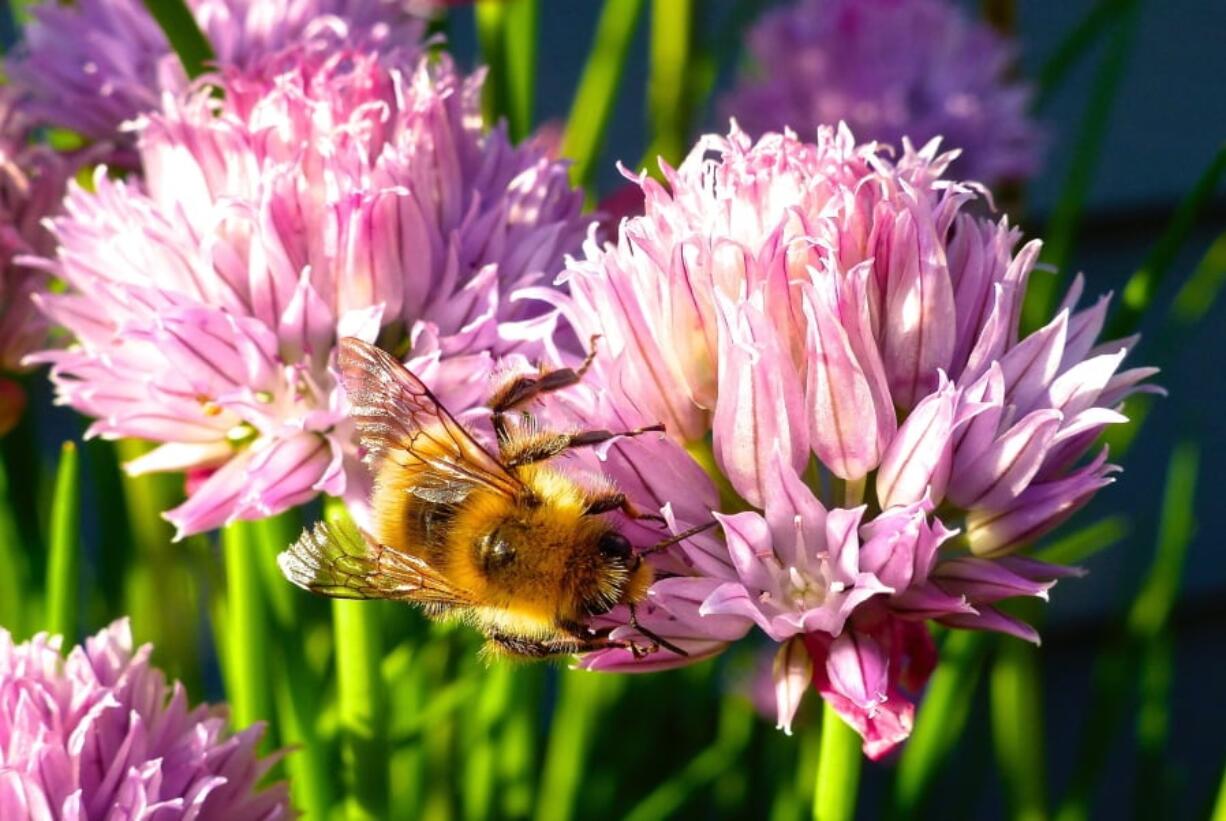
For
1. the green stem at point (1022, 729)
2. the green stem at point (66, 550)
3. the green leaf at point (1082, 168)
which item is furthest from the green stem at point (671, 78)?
the green stem at point (66, 550)

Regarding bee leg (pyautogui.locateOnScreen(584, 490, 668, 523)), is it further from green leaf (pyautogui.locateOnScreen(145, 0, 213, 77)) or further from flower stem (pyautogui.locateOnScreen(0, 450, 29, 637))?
flower stem (pyautogui.locateOnScreen(0, 450, 29, 637))

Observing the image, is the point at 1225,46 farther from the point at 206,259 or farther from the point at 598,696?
the point at 206,259

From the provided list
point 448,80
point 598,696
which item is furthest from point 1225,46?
point 448,80

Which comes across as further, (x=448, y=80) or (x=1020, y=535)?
(x=448, y=80)

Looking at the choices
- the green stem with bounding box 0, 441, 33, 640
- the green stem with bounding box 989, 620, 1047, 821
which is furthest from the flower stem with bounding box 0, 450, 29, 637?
the green stem with bounding box 989, 620, 1047, 821

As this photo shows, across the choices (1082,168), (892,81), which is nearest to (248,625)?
(1082,168)

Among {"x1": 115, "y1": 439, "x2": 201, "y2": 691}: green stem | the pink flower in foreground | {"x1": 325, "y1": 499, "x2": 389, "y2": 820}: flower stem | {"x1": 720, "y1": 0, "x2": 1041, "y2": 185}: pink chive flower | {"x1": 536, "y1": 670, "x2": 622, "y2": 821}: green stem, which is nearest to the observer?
{"x1": 325, "y1": 499, "x2": 389, "y2": 820}: flower stem

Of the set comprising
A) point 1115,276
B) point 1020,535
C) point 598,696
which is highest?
point 1115,276
